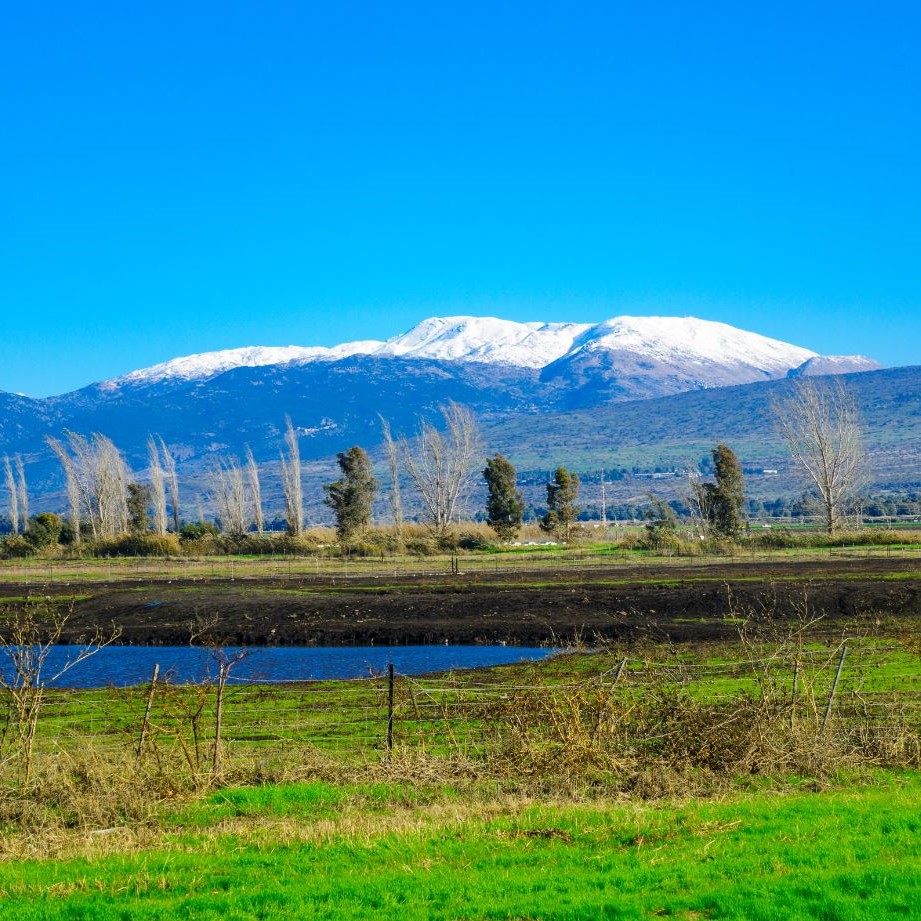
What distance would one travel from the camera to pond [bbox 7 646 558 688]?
32062mm

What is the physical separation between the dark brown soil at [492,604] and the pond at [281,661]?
144 cm

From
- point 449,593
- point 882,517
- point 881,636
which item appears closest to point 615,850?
point 881,636

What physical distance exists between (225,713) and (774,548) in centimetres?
6508

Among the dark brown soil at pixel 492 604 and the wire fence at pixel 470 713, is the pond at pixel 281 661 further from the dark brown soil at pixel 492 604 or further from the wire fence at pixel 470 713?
the wire fence at pixel 470 713

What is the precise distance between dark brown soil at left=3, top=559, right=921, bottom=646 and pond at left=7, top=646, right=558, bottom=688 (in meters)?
1.44

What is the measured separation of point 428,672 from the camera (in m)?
31.9

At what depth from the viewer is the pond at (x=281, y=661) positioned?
32.1 m

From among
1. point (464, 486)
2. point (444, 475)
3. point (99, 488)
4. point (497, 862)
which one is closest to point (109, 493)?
point (99, 488)

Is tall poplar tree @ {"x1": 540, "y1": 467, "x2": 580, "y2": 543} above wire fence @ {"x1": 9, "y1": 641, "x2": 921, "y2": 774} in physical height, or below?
above

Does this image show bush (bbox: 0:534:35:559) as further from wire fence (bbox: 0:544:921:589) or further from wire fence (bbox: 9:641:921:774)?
wire fence (bbox: 9:641:921:774)

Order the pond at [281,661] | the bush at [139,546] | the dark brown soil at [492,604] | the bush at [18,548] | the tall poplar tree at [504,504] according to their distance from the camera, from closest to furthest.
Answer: the pond at [281,661], the dark brown soil at [492,604], the bush at [139,546], the bush at [18,548], the tall poplar tree at [504,504]

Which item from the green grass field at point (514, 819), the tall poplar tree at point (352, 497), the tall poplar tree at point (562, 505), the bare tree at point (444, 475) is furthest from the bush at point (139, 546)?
the green grass field at point (514, 819)

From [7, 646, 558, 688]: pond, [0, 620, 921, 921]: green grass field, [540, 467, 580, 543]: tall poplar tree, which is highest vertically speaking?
[540, 467, 580, 543]: tall poplar tree

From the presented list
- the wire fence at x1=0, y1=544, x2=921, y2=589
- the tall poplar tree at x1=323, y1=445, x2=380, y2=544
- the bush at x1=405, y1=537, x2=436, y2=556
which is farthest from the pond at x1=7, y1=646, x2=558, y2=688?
the tall poplar tree at x1=323, y1=445, x2=380, y2=544
